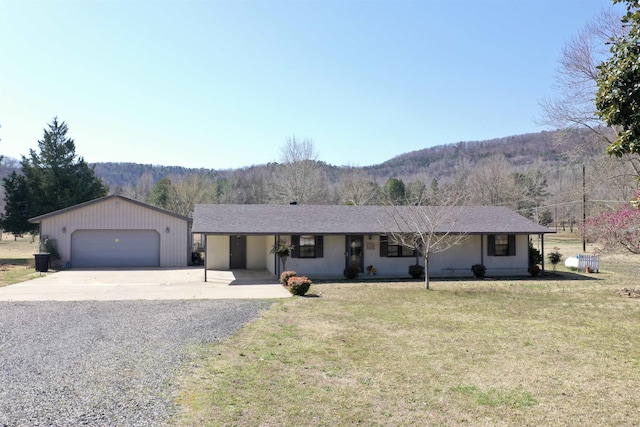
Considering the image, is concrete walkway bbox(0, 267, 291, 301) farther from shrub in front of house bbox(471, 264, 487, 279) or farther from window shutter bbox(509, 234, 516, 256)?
window shutter bbox(509, 234, 516, 256)

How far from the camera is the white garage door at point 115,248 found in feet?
81.1

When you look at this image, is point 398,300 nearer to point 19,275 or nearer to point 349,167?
point 19,275

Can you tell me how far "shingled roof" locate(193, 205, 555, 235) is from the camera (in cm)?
1998

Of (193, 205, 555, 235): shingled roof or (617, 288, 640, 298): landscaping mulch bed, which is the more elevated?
(193, 205, 555, 235): shingled roof

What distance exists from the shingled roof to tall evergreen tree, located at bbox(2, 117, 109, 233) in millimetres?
18111

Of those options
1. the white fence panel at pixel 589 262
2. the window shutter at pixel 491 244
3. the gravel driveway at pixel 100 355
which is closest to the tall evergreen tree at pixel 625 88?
the gravel driveway at pixel 100 355

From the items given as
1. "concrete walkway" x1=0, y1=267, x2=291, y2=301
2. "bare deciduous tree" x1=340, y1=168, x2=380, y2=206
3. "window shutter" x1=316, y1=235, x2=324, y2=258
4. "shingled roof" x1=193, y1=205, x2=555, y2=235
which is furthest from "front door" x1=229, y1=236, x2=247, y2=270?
"bare deciduous tree" x1=340, y1=168, x2=380, y2=206

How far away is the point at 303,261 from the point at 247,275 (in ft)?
9.59

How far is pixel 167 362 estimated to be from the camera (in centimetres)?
763

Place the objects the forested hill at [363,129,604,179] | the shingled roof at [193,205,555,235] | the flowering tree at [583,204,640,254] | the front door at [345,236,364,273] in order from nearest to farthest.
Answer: the flowering tree at [583,204,640,254] < the shingled roof at [193,205,555,235] < the front door at [345,236,364,273] < the forested hill at [363,129,604,179]

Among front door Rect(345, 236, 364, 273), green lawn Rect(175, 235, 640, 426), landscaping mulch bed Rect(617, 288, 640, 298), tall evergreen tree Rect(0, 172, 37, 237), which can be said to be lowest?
landscaping mulch bed Rect(617, 288, 640, 298)

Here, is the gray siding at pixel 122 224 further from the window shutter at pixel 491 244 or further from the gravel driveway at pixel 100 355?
the window shutter at pixel 491 244

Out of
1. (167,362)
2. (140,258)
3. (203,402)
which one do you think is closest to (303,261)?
(140,258)

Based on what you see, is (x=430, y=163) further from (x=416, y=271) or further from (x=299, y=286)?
(x=299, y=286)
